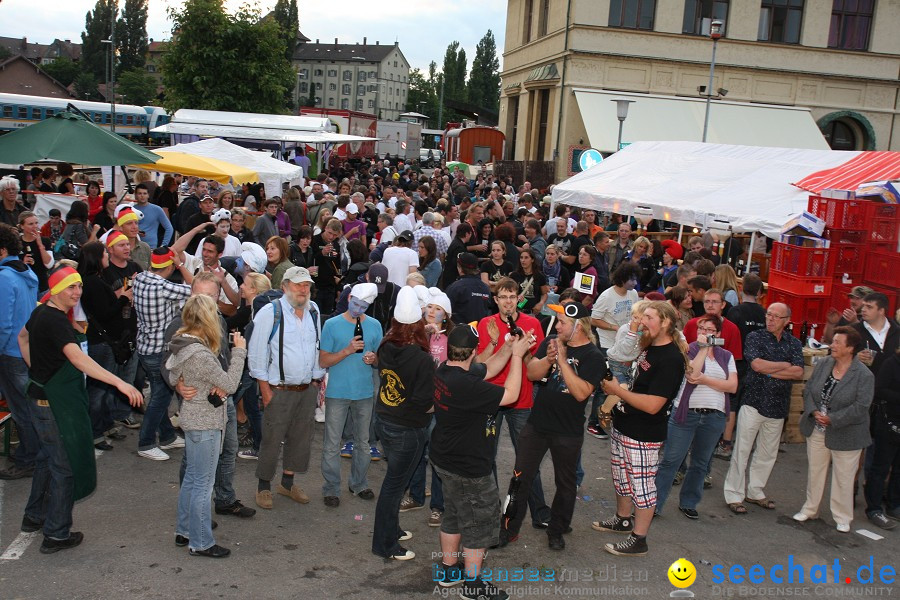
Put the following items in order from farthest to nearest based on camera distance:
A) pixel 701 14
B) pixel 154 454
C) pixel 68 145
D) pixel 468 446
→ pixel 701 14 → pixel 68 145 → pixel 154 454 → pixel 468 446

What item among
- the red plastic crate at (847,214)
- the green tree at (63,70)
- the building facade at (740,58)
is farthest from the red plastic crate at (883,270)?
the green tree at (63,70)

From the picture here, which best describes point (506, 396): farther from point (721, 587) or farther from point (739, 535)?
point (739, 535)

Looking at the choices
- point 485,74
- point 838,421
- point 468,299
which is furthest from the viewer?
point 485,74

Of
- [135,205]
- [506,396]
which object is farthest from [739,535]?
[135,205]

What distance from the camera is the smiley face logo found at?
5.16m

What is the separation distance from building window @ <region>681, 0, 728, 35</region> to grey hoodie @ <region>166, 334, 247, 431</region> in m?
28.9

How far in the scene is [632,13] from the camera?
95.5 ft

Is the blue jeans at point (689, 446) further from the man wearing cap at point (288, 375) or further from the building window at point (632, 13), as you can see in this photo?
the building window at point (632, 13)

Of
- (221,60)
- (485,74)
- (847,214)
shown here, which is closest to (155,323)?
(847,214)

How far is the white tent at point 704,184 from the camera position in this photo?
12688 millimetres

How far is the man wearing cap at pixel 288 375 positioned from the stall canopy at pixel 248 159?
9.78m

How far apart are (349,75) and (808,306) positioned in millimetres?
131039

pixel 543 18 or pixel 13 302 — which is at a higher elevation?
pixel 543 18

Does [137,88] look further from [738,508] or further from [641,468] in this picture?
[641,468]
